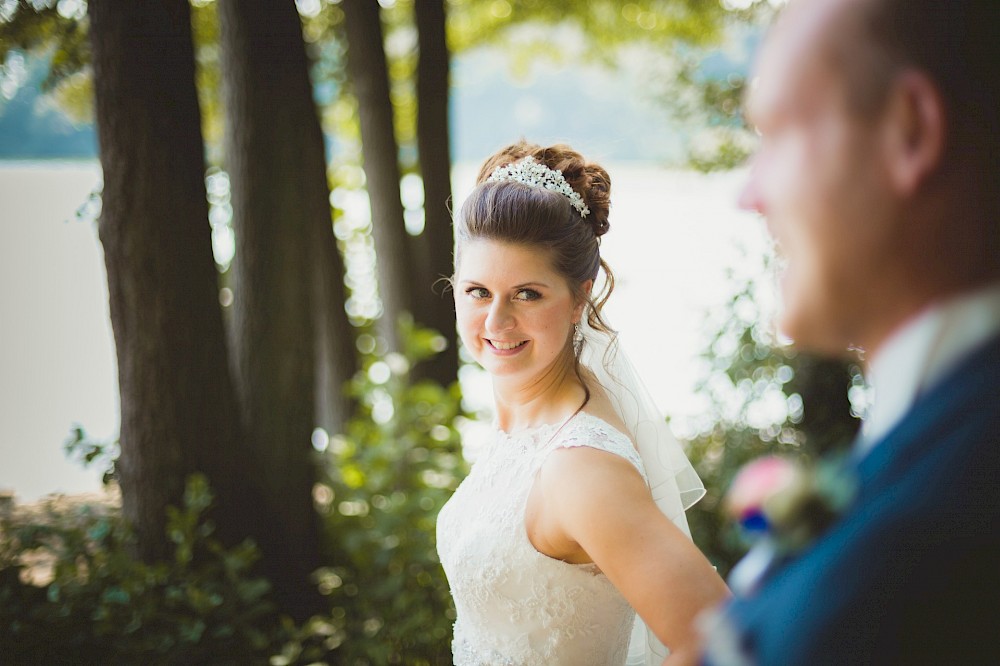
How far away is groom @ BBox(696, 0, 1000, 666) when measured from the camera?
2.22ft

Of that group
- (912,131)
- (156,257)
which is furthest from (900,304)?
(156,257)

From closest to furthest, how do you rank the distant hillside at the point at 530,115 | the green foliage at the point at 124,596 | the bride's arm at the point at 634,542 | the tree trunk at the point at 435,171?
1. the bride's arm at the point at 634,542
2. the green foliage at the point at 124,596
3. the distant hillside at the point at 530,115
4. the tree trunk at the point at 435,171

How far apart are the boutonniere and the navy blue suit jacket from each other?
0.07ft

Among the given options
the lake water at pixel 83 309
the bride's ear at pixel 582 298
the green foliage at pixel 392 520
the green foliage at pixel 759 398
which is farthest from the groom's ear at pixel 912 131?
the green foliage at pixel 759 398

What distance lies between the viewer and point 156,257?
130 inches

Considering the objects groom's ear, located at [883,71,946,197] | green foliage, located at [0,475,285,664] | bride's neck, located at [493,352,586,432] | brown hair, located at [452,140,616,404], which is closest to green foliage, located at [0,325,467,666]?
green foliage, located at [0,475,285,664]

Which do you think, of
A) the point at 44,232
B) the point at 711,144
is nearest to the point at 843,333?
the point at 711,144

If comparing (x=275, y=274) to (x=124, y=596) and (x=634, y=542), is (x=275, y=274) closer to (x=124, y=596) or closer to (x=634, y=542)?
(x=124, y=596)

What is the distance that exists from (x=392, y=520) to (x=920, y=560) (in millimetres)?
3547

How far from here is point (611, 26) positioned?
991 cm

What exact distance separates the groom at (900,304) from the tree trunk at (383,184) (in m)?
5.42

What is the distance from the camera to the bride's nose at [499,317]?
2346 millimetres

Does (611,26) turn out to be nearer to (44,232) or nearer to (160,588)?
(44,232)

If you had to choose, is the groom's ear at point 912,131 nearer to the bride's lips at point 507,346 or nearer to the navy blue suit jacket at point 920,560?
the navy blue suit jacket at point 920,560
